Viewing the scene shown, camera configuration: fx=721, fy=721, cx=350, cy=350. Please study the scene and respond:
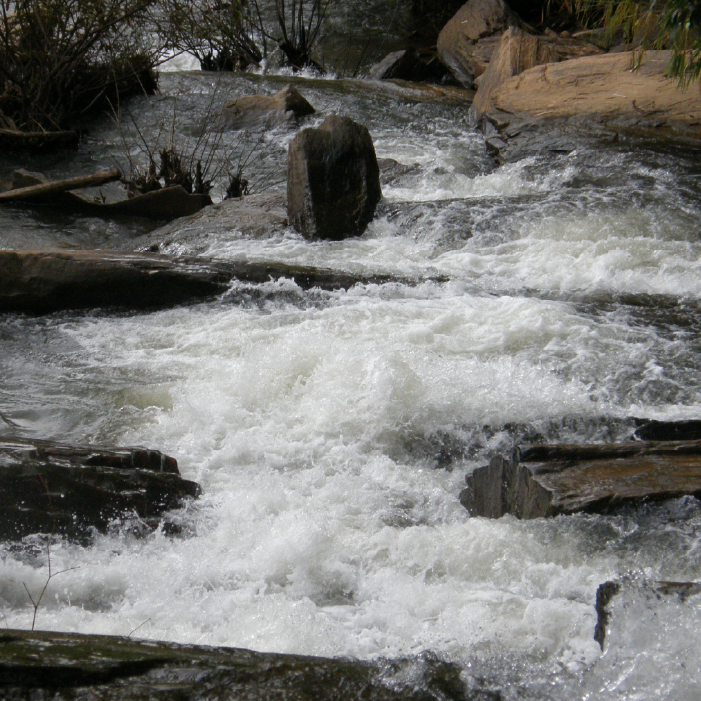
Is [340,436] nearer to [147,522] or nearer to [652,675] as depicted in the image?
[147,522]

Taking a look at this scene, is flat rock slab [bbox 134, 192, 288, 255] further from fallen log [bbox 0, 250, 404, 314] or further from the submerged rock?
the submerged rock

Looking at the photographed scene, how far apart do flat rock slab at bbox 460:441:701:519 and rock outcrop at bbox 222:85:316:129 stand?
6285mm

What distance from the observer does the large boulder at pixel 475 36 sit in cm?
945

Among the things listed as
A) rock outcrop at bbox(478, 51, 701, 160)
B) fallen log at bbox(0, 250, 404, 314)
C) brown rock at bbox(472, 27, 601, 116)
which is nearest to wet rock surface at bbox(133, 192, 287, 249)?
fallen log at bbox(0, 250, 404, 314)

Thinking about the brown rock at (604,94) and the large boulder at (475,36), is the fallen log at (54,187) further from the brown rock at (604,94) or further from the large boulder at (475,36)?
the large boulder at (475,36)

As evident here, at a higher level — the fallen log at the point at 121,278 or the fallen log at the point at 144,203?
the fallen log at the point at 144,203

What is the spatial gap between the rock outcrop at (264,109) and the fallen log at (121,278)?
409 cm

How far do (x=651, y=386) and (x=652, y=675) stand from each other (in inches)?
71.8

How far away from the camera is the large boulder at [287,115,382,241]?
17.3 ft

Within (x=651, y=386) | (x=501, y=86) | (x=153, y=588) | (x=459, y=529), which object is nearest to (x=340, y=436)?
(x=459, y=529)

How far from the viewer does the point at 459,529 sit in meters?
2.59

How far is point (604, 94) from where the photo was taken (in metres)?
6.89

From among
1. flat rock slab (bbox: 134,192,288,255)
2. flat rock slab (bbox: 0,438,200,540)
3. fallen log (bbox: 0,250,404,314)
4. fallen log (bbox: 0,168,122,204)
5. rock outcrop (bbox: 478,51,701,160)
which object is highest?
rock outcrop (bbox: 478,51,701,160)

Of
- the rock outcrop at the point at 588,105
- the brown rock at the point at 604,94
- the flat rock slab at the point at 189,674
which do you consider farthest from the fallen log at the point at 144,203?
the flat rock slab at the point at 189,674
